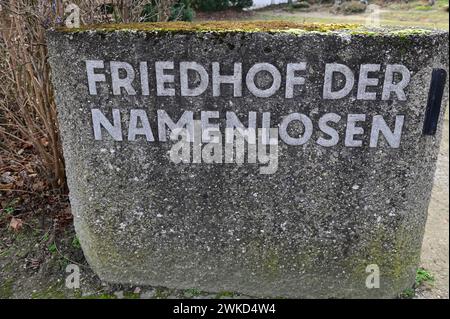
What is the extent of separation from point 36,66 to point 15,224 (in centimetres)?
117

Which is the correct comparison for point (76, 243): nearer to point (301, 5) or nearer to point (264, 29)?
point (264, 29)

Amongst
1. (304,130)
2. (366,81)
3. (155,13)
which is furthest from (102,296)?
(155,13)

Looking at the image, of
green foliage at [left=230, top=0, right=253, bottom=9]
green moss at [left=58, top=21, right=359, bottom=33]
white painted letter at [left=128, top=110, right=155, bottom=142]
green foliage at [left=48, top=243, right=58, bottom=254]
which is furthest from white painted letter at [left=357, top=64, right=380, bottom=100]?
green foliage at [left=230, top=0, right=253, bottom=9]

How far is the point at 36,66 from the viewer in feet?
10.5

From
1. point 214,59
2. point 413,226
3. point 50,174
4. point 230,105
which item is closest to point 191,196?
point 230,105

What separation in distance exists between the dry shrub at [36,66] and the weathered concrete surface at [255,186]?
835 mm

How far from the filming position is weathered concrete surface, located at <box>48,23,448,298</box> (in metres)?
2.21

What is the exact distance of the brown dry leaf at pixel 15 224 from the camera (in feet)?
10.7

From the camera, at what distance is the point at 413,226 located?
8.25 feet

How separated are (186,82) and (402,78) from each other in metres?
1.08

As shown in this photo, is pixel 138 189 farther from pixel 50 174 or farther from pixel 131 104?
pixel 50 174

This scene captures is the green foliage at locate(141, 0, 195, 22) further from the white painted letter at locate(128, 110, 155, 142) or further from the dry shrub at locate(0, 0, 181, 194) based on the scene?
the white painted letter at locate(128, 110, 155, 142)

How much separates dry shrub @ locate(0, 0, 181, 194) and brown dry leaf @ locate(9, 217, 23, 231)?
0.41 m

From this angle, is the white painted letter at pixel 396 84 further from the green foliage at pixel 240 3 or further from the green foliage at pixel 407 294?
the green foliage at pixel 240 3
